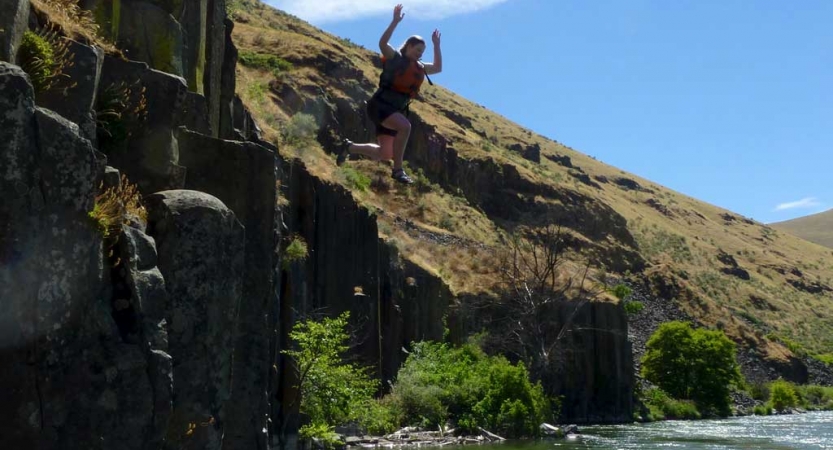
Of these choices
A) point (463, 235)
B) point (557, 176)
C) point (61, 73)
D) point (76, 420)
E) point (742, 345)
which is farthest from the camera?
point (557, 176)

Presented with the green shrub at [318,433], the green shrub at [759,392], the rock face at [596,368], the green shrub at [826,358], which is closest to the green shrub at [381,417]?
the green shrub at [318,433]

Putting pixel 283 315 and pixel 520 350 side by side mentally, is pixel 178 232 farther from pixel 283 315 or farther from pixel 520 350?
pixel 520 350

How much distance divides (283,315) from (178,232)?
53.7 ft

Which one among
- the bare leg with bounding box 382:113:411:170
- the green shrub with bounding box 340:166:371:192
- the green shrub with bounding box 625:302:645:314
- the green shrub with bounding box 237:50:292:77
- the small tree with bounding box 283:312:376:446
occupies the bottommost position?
the small tree with bounding box 283:312:376:446

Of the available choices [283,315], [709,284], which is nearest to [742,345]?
[709,284]

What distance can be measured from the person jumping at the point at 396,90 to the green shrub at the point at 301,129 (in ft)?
166

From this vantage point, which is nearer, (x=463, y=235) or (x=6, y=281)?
(x=6, y=281)

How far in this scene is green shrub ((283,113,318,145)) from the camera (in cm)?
6609

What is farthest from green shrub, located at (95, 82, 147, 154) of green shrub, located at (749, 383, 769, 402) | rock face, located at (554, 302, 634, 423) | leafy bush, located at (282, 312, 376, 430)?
green shrub, located at (749, 383, 769, 402)

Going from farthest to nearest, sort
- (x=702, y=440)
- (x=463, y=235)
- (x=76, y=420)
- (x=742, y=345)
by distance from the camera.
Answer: (x=742, y=345), (x=463, y=235), (x=702, y=440), (x=76, y=420)

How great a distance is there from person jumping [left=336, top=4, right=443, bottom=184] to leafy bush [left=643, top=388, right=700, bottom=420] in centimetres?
6829

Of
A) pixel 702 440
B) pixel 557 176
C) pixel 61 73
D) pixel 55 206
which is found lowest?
pixel 702 440

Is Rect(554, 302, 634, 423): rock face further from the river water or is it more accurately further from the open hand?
the open hand

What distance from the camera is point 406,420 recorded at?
162 feet
